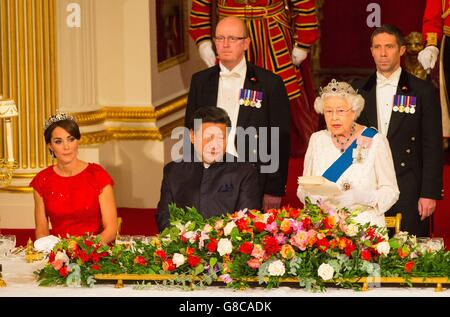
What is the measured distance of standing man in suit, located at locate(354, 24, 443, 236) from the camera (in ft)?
20.8

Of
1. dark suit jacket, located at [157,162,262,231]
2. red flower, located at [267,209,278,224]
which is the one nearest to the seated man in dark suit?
dark suit jacket, located at [157,162,262,231]

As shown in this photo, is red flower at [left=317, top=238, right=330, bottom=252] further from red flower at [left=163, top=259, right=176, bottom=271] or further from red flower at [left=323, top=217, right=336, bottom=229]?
red flower at [left=163, top=259, right=176, bottom=271]

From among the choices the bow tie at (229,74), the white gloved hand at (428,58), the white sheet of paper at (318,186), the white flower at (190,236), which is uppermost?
the white gloved hand at (428,58)

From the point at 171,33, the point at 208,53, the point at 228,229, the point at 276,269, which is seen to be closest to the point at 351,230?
the point at 276,269

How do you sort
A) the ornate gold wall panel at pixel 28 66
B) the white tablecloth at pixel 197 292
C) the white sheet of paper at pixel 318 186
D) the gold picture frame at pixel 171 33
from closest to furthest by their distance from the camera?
the white tablecloth at pixel 197 292
the white sheet of paper at pixel 318 186
the ornate gold wall panel at pixel 28 66
the gold picture frame at pixel 171 33

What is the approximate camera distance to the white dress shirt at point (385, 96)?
637 centimetres

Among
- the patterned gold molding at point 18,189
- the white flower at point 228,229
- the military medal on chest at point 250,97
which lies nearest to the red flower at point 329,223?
the white flower at point 228,229

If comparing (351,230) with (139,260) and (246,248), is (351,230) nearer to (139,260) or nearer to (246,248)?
(246,248)

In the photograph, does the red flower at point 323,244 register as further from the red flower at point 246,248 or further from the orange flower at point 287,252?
the red flower at point 246,248

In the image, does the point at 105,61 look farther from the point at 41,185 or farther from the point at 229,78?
the point at 41,185

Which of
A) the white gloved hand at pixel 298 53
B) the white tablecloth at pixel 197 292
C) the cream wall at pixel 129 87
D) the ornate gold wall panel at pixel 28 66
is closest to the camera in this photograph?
the white tablecloth at pixel 197 292

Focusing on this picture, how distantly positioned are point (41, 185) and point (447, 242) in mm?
2696

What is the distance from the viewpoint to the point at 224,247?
15.5 feet

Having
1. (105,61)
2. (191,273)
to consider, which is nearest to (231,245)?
(191,273)
